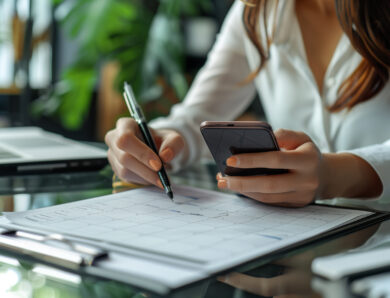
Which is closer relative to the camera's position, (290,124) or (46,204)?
(46,204)

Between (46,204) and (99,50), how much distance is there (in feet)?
6.40

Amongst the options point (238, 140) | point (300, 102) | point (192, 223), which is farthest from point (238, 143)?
point (300, 102)

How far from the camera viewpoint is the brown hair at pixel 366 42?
33.1 inches

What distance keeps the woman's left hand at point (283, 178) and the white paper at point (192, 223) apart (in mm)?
16

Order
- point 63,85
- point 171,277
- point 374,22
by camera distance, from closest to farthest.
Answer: point 171,277 → point 374,22 → point 63,85

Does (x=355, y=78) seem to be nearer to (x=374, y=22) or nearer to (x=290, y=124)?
(x=374, y=22)

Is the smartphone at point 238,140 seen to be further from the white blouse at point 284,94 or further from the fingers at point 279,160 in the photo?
the white blouse at point 284,94

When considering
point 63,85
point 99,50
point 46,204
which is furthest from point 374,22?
point 63,85

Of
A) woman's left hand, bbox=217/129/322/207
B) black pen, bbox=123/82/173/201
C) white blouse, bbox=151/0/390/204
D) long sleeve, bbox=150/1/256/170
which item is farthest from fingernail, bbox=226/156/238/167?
long sleeve, bbox=150/1/256/170

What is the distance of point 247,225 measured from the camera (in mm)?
518

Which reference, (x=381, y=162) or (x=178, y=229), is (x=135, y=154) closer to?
(x=178, y=229)

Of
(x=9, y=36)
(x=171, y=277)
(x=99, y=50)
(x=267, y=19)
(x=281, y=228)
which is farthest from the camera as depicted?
(x=9, y=36)

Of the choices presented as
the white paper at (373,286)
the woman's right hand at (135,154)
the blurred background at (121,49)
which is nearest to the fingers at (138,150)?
the woman's right hand at (135,154)

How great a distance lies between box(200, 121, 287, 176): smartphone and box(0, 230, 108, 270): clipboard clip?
204 millimetres
